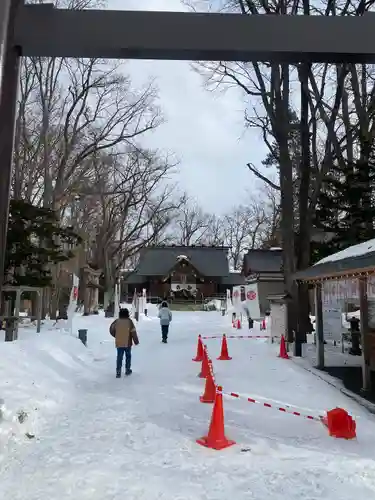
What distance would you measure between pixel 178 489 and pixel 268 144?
1815cm

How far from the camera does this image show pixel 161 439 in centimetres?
569

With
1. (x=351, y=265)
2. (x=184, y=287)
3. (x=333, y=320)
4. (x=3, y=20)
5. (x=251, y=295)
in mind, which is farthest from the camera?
(x=184, y=287)

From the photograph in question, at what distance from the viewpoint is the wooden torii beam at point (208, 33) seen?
3.91 m

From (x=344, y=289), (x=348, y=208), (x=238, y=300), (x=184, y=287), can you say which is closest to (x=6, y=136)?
(x=344, y=289)

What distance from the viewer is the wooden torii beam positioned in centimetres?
391

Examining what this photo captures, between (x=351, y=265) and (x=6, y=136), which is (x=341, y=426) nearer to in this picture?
(x=351, y=265)

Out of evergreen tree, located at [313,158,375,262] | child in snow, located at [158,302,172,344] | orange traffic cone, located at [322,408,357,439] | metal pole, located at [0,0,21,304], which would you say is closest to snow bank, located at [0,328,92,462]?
metal pole, located at [0,0,21,304]

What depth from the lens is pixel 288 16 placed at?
3.92 meters

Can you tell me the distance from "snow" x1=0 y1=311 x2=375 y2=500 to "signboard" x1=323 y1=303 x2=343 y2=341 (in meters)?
4.26

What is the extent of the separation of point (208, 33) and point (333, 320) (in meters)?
12.3

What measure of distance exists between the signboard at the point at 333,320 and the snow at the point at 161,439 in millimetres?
4259

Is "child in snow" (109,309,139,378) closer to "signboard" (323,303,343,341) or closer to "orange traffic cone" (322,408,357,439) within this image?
"orange traffic cone" (322,408,357,439)

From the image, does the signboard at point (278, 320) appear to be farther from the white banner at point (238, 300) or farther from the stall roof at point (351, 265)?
the white banner at point (238, 300)

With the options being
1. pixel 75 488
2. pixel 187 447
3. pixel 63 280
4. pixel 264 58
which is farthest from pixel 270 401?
pixel 63 280
